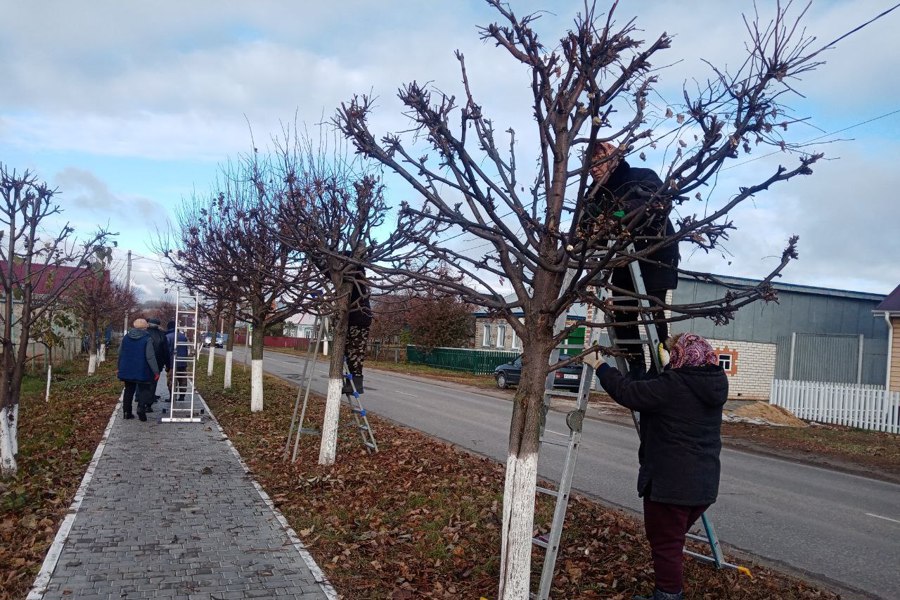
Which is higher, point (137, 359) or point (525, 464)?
point (525, 464)

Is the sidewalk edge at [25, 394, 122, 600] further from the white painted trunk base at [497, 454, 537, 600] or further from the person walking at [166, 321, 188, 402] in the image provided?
the person walking at [166, 321, 188, 402]

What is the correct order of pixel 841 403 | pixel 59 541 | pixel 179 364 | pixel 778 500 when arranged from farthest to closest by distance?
1. pixel 841 403
2. pixel 179 364
3. pixel 778 500
4. pixel 59 541

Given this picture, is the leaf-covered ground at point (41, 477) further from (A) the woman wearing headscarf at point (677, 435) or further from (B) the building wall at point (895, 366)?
(B) the building wall at point (895, 366)

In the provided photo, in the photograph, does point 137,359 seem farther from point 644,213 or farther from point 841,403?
point 841,403

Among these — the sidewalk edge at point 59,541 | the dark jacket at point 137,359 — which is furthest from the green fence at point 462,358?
the sidewalk edge at point 59,541

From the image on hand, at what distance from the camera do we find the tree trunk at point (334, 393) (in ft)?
29.9

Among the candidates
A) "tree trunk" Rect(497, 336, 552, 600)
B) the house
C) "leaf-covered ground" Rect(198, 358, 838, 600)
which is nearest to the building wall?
the house

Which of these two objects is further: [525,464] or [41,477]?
[41,477]

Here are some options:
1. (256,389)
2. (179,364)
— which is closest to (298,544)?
(256,389)

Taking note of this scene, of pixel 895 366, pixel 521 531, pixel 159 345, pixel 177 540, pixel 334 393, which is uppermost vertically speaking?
pixel 895 366

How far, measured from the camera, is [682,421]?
4.37 meters

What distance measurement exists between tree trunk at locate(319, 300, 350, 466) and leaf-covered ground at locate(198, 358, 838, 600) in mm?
249

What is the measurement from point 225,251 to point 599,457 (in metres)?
8.39

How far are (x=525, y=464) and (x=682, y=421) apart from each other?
999 millimetres
